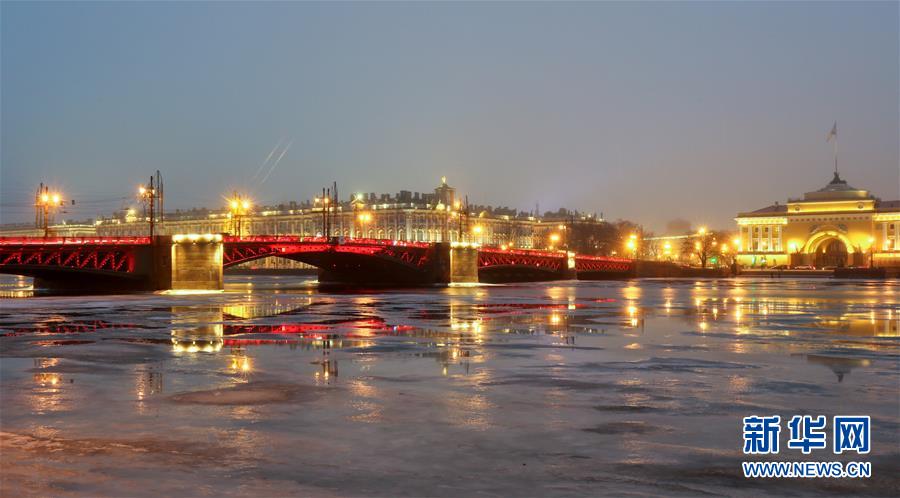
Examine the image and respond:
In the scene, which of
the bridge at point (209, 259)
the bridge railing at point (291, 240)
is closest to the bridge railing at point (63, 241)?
the bridge at point (209, 259)

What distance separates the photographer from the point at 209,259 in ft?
245

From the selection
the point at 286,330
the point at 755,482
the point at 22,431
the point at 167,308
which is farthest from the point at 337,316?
the point at 755,482

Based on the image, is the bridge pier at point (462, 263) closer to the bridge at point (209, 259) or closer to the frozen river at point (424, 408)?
the bridge at point (209, 259)

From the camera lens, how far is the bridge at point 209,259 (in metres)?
68.0

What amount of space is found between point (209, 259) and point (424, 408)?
63.7m

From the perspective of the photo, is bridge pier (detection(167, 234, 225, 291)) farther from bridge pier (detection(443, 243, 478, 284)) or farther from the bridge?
bridge pier (detection(443, 243, 478, 284))

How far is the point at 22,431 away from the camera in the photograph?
471 inches

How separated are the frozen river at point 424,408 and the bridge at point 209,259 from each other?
4268 centimetres

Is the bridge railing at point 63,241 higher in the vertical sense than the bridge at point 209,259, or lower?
higher

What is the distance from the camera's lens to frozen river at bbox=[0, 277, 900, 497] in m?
9.48

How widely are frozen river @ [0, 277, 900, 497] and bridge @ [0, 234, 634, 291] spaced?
140 ft

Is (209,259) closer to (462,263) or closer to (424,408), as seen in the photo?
(462,263)

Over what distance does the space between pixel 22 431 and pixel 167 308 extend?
3344 centimetres

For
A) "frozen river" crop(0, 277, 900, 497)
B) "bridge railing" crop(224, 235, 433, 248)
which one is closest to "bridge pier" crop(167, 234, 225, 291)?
"bridge railing" crop(224, 235, 433, 248)
